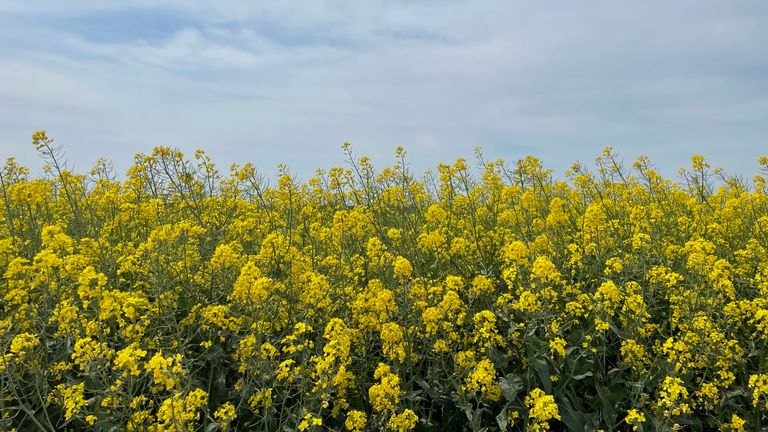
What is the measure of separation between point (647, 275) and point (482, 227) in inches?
81.9

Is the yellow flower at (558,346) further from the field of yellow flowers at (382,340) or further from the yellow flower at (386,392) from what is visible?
the yellow flower at (386,392)

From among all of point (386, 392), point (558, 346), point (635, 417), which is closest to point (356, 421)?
point (386, 392)

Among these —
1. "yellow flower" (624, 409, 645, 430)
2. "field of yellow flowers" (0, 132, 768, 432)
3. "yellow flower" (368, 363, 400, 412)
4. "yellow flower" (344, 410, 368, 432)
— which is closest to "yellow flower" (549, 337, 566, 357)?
"field of yellow flowers" (0, 132, 768, 432)

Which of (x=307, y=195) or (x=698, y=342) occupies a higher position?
(x=307, y=195)

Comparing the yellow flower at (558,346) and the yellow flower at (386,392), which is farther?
the yellow flower at (558,346)

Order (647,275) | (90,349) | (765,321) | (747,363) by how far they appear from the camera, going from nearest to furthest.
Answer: (90,349) → (765,321) → (747,363) → (647,275)

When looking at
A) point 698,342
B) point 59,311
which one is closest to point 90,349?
point 59,311

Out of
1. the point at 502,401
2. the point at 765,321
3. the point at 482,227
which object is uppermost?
the point at 482,227

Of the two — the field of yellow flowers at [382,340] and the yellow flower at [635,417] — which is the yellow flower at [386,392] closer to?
the field of yellow flowers at [382,340]

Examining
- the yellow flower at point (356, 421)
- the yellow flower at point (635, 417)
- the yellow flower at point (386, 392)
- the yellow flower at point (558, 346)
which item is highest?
the yellow flower at point (558, 346)

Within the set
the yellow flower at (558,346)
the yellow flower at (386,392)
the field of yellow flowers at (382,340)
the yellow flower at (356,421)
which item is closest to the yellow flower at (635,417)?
the field of yellow flowers at (382,340)

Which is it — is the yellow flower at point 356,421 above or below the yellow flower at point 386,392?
below

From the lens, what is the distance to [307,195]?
787cm

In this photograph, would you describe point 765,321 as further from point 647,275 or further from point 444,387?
point 444,387
